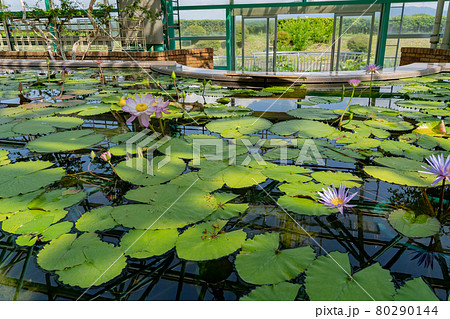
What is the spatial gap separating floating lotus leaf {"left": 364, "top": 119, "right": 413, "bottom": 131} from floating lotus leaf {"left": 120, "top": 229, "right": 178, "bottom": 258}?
4.39 feet

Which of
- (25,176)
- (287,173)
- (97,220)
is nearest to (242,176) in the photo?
(287,173)

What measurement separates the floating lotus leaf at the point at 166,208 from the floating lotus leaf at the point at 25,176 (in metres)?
0.35

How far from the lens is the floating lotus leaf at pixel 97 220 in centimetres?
83

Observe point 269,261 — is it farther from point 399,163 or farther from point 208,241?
point 399,163

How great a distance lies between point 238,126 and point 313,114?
1.77 feet

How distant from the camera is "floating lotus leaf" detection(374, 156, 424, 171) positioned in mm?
1125

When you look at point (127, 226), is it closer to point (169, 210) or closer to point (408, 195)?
point (169, 210)

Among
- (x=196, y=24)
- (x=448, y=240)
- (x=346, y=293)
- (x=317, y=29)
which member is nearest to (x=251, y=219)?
(x=346, y=293)

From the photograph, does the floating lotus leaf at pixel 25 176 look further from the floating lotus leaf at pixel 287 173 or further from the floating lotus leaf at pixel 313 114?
the floating lotus leaf at pixel 313 114

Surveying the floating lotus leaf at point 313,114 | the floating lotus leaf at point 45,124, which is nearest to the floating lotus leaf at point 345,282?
the floating lotus leaf at point 313,114

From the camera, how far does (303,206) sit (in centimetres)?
90

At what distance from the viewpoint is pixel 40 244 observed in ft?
2.59

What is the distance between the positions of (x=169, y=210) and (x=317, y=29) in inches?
367

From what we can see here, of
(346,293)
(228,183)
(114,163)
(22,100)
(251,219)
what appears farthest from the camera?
(22,100)
